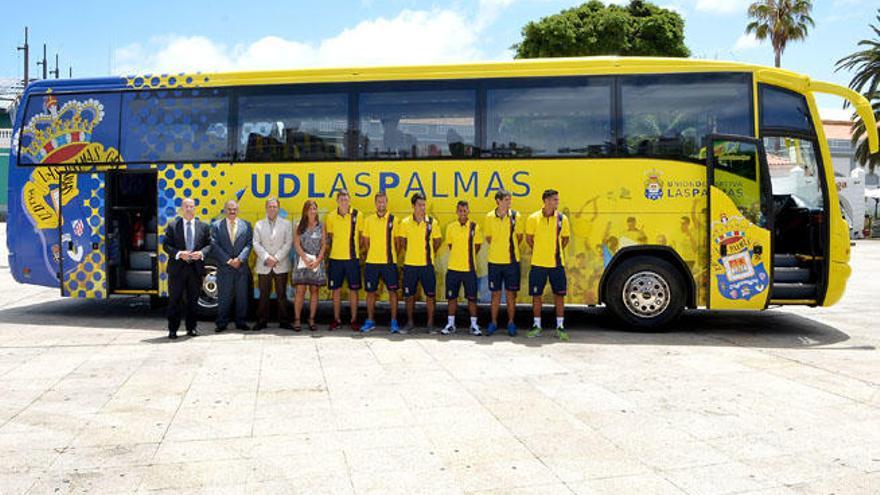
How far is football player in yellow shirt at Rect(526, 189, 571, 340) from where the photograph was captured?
8492 millimetres

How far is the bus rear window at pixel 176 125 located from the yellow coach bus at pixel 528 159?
2 cm

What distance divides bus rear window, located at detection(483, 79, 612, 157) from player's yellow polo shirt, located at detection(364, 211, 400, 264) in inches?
59.8

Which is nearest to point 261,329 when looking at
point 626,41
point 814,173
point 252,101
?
point 252,101

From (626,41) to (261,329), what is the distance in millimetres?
33144

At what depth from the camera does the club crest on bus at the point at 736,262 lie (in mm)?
8703

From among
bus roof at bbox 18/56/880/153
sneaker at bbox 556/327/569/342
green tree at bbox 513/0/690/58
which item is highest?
green tree at bbox 513/0/690/58

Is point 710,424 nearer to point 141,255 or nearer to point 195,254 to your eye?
point 195,254

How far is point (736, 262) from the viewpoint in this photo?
8.73 meters

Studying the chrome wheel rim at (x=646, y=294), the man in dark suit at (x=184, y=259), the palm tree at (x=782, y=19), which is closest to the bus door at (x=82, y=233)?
the man in dark suit at (x=184, y=259)

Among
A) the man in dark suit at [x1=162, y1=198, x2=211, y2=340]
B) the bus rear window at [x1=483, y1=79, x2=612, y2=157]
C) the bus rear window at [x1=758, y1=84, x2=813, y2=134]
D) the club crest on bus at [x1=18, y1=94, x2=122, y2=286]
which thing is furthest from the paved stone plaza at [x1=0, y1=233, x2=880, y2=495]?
the bus rear window at [x1=758, y1=84, x2=813, y2=134]

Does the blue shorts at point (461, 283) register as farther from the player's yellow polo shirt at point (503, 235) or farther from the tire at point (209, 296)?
the tire at point (209, 296)

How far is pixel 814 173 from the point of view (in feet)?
29.1

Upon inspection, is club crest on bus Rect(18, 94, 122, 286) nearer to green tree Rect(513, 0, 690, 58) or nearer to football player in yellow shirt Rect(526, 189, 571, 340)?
football player in yellow shirt Rect(526, 189, 571, 340)

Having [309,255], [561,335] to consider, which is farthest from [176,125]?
[561,335]
